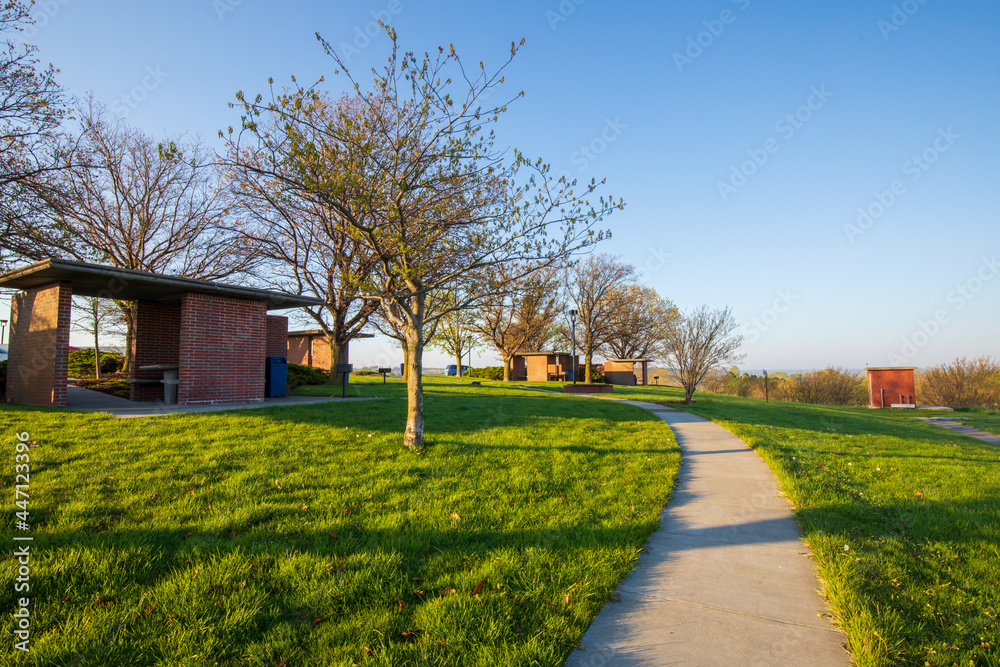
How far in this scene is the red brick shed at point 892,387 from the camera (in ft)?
78.4

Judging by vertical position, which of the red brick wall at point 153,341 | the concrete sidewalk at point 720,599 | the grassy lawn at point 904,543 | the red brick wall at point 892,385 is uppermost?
the red brick wall at point 153,341

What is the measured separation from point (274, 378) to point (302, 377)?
13.8 feet

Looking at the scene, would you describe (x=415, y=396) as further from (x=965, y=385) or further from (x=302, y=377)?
(x=965, y=385)

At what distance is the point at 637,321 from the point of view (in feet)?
130

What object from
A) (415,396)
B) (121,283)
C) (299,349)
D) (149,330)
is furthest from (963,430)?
(299,349)

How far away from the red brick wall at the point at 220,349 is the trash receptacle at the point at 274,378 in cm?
112

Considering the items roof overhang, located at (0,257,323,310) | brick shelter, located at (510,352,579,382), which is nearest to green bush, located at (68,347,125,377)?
roof overhang, located at (0,257,323,310)

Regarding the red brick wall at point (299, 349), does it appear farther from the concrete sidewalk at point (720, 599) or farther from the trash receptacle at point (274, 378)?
the concrete sidewalk at point (720, 599)

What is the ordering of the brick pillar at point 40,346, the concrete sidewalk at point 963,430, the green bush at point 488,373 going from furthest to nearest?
the green bush at point 488,373 → the concrete sidewalk at point 963,430 → the brick pillar at point 40,346

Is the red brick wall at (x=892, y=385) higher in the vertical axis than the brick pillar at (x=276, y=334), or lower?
lower

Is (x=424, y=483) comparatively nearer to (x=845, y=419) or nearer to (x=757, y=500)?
(x=757, y=500)

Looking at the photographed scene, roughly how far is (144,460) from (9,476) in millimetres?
1130

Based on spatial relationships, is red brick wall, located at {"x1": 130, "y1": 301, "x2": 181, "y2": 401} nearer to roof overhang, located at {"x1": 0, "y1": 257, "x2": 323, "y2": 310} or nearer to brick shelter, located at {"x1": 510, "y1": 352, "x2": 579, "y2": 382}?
roof overhang, located at {"x1": 0, "y1": 257, "x2": 323, "y2": 310}

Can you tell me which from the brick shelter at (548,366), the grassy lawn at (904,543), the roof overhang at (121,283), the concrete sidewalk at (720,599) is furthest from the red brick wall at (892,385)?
the roof overhang at (121,283)
